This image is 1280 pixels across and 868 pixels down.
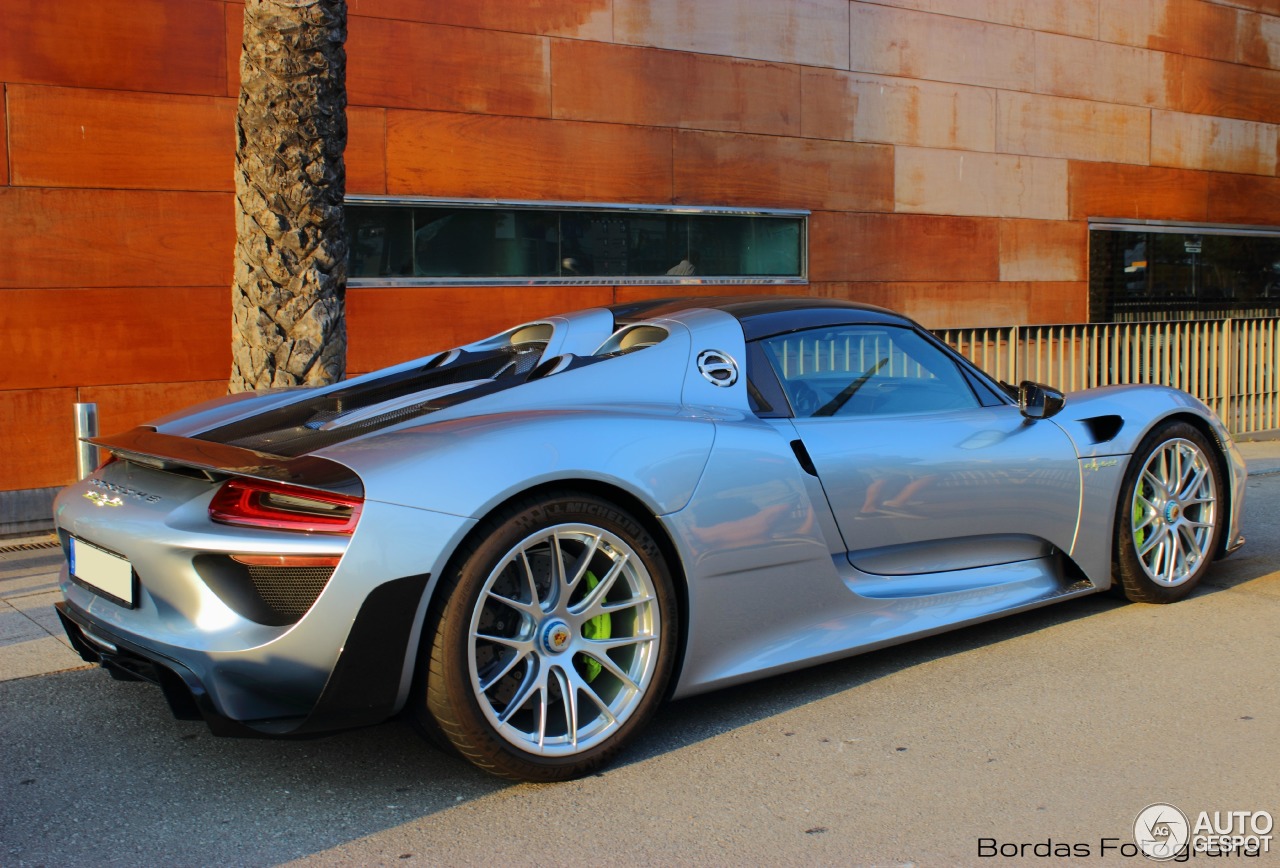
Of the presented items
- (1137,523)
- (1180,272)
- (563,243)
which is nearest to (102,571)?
(1137,523)

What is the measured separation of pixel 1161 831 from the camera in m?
2.99

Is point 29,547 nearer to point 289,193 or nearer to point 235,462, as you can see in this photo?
point 289,193

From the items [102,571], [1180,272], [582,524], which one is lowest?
[102,571]

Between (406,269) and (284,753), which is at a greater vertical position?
(406,269)

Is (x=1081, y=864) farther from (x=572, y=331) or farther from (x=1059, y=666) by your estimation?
(x=572, y=331)

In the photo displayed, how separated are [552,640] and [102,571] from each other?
50.4 inches

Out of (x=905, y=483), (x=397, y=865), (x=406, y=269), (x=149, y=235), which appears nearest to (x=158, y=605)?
(x=397, y=865)

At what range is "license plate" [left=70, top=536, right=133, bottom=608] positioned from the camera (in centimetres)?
326

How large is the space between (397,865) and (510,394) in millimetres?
1410

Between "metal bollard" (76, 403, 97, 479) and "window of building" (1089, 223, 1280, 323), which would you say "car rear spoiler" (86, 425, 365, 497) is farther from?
"window of building" (1089, 223, 1280, 323)

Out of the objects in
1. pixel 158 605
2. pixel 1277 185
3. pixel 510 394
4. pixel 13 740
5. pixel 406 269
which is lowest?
pixel 13 740

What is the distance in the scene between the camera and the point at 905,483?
13.3 ft

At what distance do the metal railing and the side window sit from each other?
550 centimetres

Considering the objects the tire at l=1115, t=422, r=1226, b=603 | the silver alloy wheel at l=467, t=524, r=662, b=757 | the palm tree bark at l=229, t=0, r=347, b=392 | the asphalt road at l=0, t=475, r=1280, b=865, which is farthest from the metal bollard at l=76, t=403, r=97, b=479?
the tire at l=1115, t=422, r=1226, b=603
